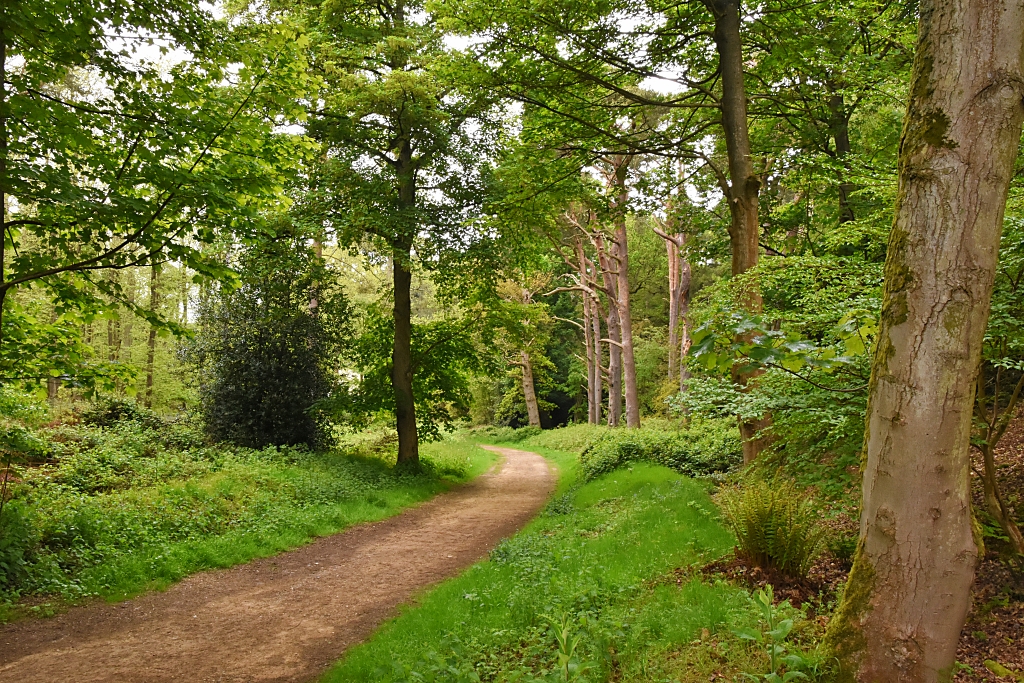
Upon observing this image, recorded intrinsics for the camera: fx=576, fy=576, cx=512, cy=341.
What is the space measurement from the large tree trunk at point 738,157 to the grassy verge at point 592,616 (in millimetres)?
2132

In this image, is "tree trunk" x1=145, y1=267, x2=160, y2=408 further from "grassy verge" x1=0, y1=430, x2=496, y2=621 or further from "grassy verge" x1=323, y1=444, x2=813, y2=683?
"grassy verge" x1=323, y1=444, x2=813, y2=683

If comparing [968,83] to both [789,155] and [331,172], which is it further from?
[331,172]

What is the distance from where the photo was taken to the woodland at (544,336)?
111 inches

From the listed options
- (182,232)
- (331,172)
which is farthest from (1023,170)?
(331,172)

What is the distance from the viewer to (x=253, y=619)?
6.43 metres

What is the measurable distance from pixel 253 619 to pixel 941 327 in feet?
22.7

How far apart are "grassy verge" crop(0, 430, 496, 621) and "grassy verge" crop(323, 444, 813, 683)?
3.54 m

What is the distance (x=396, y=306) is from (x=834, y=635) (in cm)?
1397

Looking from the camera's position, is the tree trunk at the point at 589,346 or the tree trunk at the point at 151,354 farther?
the tree trunk at the point at 589,346

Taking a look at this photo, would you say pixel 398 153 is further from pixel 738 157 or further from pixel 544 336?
pixel 738 157

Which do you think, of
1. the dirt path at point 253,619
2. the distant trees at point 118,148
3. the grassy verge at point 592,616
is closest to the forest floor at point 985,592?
the grassy verge at point 592,616

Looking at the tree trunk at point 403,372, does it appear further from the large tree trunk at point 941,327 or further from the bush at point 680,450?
the large tree trunk at point 941,327

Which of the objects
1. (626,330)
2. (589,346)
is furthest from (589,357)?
(626,330)

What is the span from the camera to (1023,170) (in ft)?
17.7
